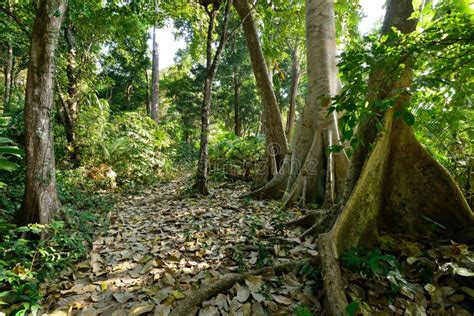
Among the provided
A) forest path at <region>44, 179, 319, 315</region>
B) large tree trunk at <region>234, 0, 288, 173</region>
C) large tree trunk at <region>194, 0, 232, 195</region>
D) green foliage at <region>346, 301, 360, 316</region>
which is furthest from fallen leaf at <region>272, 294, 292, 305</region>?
large tree trunk at <region>234, 0, 288, 173</region>

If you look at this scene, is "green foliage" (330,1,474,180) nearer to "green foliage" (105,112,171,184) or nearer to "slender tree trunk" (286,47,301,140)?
"green foliage" (105,112,171,184)

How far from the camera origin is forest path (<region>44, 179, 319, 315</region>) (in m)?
1.98

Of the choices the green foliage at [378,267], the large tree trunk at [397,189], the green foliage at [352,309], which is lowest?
the green foliage at [352,309]

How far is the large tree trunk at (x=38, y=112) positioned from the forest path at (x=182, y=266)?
808 millimetres

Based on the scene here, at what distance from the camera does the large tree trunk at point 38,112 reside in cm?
298

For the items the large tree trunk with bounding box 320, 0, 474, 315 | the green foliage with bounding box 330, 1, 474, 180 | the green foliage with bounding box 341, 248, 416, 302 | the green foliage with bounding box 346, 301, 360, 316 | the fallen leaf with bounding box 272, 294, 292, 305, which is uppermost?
the green foliage with bounding box 330, 1, 474, 180

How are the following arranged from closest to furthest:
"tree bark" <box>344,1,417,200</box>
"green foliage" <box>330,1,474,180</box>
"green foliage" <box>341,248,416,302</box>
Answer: "green foliage" <box>330,1,474,180</box>
"green foliage" <box>341,248,416,302</box>
"tree bark" <box>344,1,417,200</box>

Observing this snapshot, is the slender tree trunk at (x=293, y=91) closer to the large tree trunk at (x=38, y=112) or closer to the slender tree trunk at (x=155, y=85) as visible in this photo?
the slender tree trunk at (x=155, y=85)

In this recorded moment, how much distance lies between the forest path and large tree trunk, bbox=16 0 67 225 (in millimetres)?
808

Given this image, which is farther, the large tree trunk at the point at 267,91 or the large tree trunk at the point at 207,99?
the large tree trunk at the point at 267,91

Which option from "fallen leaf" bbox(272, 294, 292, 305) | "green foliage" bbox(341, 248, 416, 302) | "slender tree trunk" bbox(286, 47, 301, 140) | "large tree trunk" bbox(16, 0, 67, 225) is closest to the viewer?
"green foliage" bbox(341, 248, 416, 302)

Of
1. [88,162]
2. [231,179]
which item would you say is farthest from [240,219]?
[88,162]

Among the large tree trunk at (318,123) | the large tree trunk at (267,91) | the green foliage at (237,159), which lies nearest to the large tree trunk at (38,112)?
the large tree trunk at (318,123)

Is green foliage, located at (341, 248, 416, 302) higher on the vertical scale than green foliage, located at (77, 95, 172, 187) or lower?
lower
